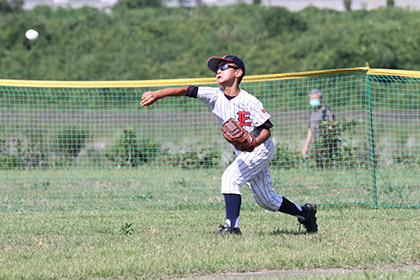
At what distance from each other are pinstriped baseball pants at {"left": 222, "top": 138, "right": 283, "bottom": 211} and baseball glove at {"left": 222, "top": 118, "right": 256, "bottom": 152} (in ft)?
0.85

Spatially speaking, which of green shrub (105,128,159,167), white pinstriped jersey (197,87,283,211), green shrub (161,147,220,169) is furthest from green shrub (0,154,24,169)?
white pinstriped jersey (197,87,283,211)

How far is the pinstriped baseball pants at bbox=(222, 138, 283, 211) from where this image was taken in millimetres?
5941

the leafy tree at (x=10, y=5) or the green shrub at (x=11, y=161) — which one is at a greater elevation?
the leafy tree at (x=10, y=5)

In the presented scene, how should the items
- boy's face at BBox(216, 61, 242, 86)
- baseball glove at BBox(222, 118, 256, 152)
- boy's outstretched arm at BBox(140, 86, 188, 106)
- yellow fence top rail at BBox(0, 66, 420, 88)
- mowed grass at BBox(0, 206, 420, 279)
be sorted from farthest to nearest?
yellow fence top rail at BBox(0, 66, 420, 88) → boy's face at BBox(216, 61, 242, 86) → boy's outstretched arm at BBox(140, 86, 188, 106) → baseball glove at BBox(222, 118, 256, 152) → mowed grass at BBox(0, 206, 420, 279)

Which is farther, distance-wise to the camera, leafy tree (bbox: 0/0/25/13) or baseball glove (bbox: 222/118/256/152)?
leafy tree (bbox: 0/0/25/13)

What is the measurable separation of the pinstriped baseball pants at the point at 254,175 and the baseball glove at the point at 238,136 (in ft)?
0.85

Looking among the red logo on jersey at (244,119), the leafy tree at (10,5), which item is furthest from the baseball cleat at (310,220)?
the leafy tree at (10,5)

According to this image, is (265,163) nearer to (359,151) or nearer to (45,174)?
(359,151)

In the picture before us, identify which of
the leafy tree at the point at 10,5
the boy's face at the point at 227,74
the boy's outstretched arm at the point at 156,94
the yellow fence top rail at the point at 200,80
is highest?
the leafy tree at the point at 10,5

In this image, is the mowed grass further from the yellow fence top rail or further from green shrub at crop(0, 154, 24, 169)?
green shrub at crop(0, 154, 24, 169)

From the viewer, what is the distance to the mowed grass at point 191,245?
4715mm

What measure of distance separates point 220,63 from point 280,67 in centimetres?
2288

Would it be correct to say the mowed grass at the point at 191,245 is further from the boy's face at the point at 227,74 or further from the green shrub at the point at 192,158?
the green shrub at the point at 192,158

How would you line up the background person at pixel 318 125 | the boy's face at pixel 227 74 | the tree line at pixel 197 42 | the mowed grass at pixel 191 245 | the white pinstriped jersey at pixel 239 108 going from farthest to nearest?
the tree line at pixel 197 42
the background person at pixel 318 125
the boy's face at pixel 227 74
the white pinstriped jersey at pixel 239 108
the mowed grass at pixel 191 245
